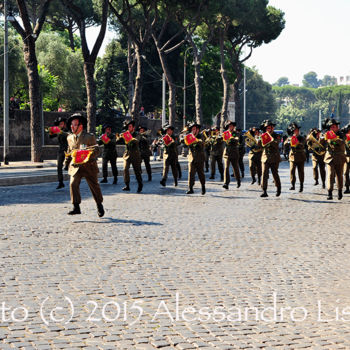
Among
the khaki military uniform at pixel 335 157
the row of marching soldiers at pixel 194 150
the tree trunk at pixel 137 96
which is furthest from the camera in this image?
the tree trunk at pixel 137 96

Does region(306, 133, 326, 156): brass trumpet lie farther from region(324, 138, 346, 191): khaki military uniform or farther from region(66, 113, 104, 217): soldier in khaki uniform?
region(66, 113, 104, 217): soldier in khaki uniform

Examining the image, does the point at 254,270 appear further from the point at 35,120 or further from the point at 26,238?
the point at 35,120

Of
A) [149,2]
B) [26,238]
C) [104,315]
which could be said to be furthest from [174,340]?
[149,2]

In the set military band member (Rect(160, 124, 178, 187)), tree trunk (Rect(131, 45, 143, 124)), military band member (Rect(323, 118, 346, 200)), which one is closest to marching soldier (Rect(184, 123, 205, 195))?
military band member (Rect(160, 124, 178, 187))

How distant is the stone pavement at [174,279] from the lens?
5559 mm

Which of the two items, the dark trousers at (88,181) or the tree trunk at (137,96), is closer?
the dark trousers at (88,181)

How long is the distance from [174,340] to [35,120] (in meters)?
29.4

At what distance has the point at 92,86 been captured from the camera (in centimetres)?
3672

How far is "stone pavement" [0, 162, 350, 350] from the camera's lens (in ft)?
18.2

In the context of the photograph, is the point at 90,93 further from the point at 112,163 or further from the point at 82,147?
the point at 82,147

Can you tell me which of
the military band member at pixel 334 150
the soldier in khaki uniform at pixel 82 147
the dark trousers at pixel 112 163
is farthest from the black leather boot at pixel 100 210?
the dark trousers at pixel 112 163

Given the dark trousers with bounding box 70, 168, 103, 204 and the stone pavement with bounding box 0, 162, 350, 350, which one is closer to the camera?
the stone pavement with bounding box 0, 162, 350, 350

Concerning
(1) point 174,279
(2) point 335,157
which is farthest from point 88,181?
(2) point 335,157

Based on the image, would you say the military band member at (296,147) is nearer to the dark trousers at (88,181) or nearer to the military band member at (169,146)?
the military band member at (169,146)
